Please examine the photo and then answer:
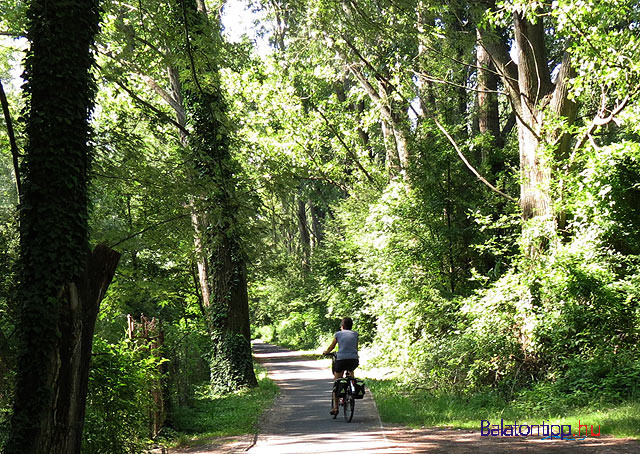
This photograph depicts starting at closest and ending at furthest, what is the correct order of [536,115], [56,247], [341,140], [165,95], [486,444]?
[56,247] → [486,444] → [536,115] → [165,95] → [341,140]

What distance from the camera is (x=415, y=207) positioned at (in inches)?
Answer: 669

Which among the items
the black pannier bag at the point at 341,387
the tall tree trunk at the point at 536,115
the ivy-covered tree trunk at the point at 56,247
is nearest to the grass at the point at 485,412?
the black pannier bag at the point at 341,387

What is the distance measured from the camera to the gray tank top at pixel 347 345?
457 inches

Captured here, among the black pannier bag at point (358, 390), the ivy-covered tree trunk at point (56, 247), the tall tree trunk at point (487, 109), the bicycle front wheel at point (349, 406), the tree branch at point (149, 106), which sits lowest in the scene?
the bicycle front wheel at point (349, 406)

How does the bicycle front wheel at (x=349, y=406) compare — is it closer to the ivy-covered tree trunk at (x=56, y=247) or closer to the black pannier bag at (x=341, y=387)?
the black pannier bag at (x=341, y=387)

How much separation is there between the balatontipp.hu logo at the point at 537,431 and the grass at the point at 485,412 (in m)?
0.17

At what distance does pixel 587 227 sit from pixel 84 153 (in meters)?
10.3

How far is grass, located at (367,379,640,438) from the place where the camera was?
8596 mm

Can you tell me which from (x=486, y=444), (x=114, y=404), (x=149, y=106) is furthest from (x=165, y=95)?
(x=486, y=444)

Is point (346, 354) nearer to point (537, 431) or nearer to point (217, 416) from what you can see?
point (217, 416)

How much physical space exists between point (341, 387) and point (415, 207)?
23.1 ft

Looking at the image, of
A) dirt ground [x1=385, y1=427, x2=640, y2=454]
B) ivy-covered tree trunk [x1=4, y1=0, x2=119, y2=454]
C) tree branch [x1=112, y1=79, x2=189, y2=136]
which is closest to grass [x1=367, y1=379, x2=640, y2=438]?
dirt ground [x1=385, y1=427, x2=640, y2=454]

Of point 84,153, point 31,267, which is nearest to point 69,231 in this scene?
point 31,267

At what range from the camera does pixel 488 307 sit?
13.9 m
